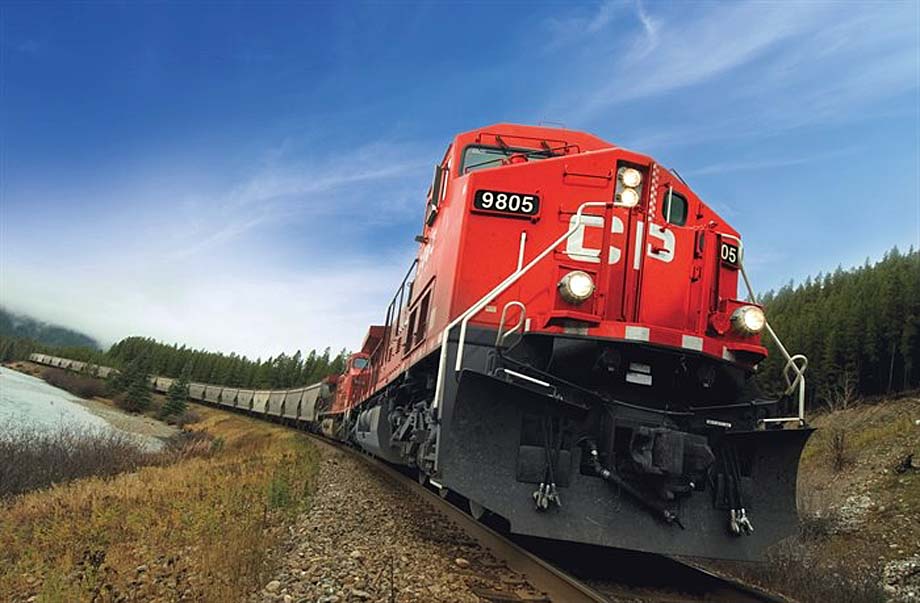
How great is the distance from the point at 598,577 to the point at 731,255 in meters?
3.07

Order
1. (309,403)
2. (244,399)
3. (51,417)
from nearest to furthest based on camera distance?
(309,403)
(51,417)
(244,399)

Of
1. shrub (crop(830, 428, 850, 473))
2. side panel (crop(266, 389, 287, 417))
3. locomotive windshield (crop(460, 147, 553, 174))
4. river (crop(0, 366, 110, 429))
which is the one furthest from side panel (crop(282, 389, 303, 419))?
locomotive windshield (crop(460, 147, 553, 174))

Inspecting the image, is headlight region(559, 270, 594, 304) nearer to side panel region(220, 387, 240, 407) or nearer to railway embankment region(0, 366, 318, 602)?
railway embankment region(0, 366, 318, 602)

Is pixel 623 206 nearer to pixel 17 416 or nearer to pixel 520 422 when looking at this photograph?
pixel 520 422

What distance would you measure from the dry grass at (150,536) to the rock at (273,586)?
3.3 inches

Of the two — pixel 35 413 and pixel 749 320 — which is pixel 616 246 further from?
pixel 35 413

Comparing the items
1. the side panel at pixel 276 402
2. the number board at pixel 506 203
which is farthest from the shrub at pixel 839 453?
the side panel at pixel 276 402

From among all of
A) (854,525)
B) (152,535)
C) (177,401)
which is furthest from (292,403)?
(854,525)

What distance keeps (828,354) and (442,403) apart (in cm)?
3949

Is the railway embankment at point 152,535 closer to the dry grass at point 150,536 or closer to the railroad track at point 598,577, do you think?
the dry grass at point 150,536

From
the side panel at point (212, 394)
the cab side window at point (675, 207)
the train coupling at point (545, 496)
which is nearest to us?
the train coupling at point (545, 496)

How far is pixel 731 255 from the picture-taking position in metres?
5.82

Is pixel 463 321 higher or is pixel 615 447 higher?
pixel 463 321

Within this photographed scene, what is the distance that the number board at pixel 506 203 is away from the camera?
5500 millimetres
